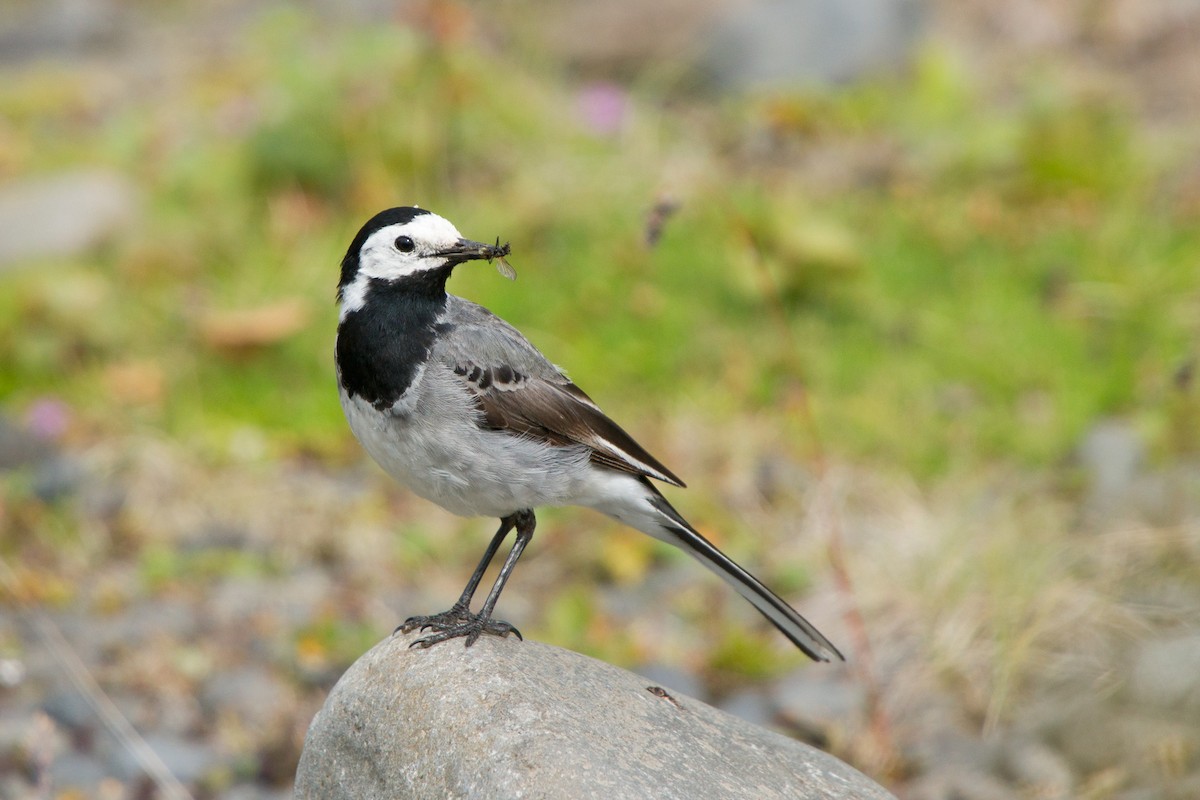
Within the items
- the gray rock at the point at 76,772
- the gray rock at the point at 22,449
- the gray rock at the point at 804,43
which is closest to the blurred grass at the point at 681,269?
the gray rock at the point at 22,449

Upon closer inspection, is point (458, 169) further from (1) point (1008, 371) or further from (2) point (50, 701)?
(2) point (50, 701)

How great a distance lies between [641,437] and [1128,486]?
2.45 m

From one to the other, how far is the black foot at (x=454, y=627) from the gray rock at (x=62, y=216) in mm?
6117

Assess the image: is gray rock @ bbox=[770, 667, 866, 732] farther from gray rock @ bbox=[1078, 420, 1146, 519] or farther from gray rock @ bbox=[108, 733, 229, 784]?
gray rock @ bbox=[108, 733, 229, 784]

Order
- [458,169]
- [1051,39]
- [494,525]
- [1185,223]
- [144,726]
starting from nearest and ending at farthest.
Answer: [144,726]
[494,525]
[1185,223]
[458,169]
[1051,39]

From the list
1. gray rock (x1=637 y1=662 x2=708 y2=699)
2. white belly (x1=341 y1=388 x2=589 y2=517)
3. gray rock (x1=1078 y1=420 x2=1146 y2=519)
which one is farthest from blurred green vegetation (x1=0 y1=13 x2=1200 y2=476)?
white belly (x1=341 y1=388 x2=589 y2=517)

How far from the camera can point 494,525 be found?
23.4 feet

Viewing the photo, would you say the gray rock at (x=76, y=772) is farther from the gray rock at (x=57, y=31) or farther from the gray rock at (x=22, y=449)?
the gray rock at (x=57, y=31)

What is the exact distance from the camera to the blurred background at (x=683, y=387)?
5.68 meters

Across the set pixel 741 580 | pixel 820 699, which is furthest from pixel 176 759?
pixel 820 699

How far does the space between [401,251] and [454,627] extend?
112 centimetres

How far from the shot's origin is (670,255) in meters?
9.34

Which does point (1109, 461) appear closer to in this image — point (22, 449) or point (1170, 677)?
point (1170, 677)

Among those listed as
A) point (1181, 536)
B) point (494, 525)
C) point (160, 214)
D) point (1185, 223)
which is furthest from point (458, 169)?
point (1181, 536)
